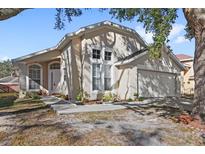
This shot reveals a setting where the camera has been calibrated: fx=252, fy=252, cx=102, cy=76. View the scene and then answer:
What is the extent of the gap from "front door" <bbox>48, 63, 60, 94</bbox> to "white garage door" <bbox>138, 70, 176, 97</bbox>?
7307 millimetres

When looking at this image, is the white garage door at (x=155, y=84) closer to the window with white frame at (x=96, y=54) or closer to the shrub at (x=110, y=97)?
the shrub at (x=110, y=97)

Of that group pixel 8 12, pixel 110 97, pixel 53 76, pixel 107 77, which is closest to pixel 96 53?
pixel 107 77

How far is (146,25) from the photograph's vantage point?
44.9 ft

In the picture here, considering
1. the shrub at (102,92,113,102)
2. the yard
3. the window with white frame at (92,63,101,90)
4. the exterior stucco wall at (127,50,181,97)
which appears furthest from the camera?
the exterior stucco wall at (127,50,181,97)

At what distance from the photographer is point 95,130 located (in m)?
7.61

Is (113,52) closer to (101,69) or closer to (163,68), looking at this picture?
(101,69)

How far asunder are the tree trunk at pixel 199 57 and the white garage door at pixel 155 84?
26.4 feet

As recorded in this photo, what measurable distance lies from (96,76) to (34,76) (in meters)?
7.02

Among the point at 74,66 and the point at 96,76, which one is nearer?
the point at 74,66

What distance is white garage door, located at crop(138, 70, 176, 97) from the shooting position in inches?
702

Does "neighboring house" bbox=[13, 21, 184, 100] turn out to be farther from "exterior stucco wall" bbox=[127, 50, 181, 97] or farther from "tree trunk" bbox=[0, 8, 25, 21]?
"tree trunk" bbox=[0, 8, 25, 21]

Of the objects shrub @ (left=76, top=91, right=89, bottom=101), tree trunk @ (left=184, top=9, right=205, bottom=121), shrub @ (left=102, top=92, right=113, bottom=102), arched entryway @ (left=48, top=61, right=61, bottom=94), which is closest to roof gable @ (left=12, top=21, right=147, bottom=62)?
arched entryway @ (left=48, top=61, right=61, bottom=94)
